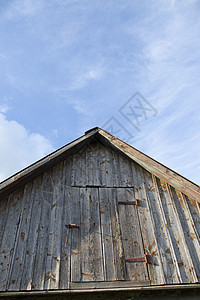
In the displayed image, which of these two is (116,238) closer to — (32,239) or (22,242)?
(32,239)

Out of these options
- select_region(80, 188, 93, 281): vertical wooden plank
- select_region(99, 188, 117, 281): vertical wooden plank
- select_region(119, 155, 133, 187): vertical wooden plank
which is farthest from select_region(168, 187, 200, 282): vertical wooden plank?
select_region(80, 188, 93, 281): vertical wooden plank

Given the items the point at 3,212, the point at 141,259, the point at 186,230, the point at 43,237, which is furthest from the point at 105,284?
the point at 3,212

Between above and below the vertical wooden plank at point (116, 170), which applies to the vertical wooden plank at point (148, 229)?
below

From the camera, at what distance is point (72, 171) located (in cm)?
670

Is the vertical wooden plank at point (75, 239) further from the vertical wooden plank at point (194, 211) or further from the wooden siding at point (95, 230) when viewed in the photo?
the vertical wooden plank at point (194, 211)

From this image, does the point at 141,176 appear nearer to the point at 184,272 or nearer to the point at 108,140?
the point at 108,140

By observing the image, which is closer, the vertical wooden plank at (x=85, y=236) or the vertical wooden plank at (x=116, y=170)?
the vertical wooden plank at (x=85, y=236)

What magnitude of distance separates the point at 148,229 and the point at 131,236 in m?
0.44

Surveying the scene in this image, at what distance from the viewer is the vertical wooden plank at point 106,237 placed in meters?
4.98

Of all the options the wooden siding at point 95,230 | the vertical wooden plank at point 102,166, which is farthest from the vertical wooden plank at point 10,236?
the vertical wooden plank at point 102,166

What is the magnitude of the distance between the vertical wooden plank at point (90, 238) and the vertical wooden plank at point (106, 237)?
3.6 inches

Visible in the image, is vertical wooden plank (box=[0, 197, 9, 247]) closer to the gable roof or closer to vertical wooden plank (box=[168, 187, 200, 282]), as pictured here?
the gable roof

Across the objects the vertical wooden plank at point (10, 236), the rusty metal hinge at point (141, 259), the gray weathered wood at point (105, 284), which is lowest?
the gray weathered wood at point (105, 284)

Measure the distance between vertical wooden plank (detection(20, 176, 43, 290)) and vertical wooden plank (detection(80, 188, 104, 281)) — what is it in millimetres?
1003
